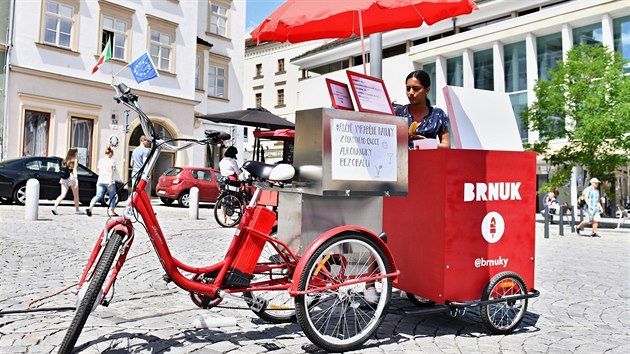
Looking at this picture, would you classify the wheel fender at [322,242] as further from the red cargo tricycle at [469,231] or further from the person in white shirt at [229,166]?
the person in white shirt at [229,166]

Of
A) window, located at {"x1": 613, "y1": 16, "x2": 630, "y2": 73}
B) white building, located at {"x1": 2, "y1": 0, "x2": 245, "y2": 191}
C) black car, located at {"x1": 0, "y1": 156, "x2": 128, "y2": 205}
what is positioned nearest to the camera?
black car, located at {"x1": 0, "y1": 156, "x2": 128, "y2": 205}

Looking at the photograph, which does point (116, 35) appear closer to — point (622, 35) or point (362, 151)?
point (362, 151)

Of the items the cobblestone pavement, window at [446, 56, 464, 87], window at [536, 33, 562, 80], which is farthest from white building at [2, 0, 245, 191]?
window at [536, 33, 562, 80]

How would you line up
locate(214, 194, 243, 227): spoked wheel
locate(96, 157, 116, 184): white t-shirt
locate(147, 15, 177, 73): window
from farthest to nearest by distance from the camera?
locate(147, 15, 177, 73): window < locate(96, 157, 116, 184): white t-shirt < locate(214, 194, 243, 227): spoked wheel

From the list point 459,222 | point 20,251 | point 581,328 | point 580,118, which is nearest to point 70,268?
point 20,251

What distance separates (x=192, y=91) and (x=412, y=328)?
24.6 metres

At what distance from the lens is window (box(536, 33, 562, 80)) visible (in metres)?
30.8

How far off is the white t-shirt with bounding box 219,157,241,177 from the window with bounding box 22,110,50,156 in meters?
12.9

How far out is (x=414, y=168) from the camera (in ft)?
12.8

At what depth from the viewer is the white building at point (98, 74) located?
20.8 m

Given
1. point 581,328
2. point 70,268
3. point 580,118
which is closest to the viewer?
point 581,328

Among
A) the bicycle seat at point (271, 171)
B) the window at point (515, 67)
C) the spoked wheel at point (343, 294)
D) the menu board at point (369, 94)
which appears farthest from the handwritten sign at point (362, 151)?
the window at point (515, 67)

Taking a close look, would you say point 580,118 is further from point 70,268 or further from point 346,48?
point 346,48

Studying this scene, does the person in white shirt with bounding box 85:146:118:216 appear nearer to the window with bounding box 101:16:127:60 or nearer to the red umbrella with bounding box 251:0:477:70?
the red umbrella with bounding box 251:0:477:70
